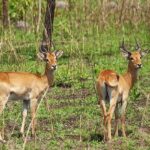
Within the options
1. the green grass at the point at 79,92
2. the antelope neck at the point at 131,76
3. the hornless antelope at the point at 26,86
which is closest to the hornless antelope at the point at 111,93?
the antelope neck at the point at 131,76

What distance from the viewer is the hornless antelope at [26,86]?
8.85m

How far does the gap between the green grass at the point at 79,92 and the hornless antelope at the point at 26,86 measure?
29 cm

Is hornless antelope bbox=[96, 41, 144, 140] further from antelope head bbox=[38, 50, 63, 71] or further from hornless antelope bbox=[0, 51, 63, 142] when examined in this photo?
antelope head bbox=[38, 50, 63, 71]

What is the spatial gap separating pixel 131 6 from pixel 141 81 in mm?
4562

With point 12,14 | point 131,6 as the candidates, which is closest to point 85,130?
point 131,6

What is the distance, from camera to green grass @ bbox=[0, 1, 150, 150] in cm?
839

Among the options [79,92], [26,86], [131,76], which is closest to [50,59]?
[26,86]

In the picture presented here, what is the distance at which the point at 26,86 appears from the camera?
9.27 metres

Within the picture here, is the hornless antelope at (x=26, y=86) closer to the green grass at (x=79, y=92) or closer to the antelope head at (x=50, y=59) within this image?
the antelope head at (x=50, y=59)

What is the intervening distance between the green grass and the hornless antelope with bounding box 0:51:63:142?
0.29m

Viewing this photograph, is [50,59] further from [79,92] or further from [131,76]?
[79,92]

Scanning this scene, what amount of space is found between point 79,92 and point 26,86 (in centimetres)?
224

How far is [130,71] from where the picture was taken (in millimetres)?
9320

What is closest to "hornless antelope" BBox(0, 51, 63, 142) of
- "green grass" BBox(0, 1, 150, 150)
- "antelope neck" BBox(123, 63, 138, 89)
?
"green grass" BBox(0, 1, 150, 150)
